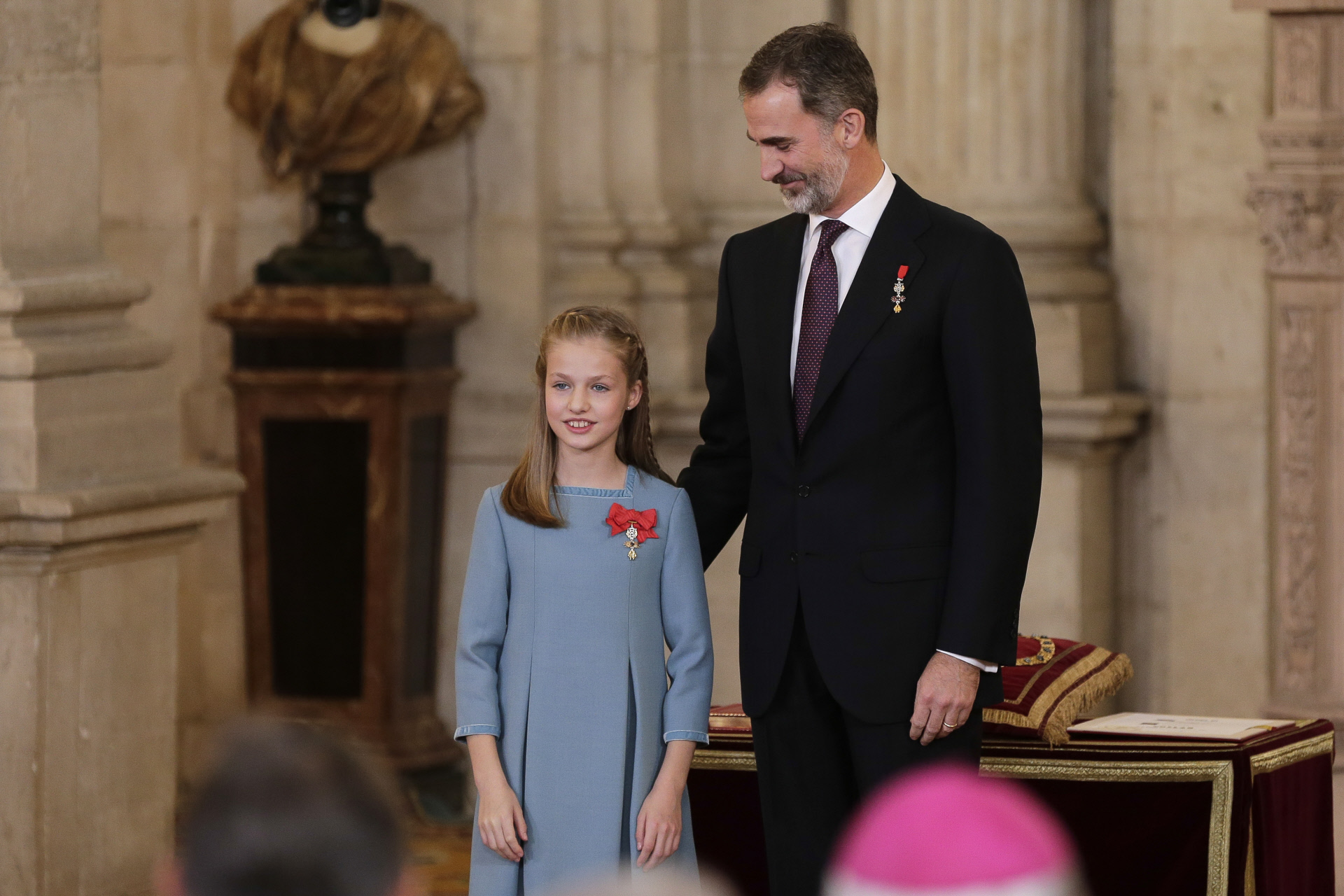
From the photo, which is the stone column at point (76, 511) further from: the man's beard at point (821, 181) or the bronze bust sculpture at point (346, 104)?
the man's beard at point (821, 181)

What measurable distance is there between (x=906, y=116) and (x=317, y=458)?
6.60 ft

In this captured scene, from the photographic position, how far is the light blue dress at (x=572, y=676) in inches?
130

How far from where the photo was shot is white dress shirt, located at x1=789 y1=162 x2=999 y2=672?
3332 mm

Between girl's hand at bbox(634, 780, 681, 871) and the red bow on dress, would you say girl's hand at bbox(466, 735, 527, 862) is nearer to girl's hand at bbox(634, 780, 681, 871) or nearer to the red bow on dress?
girl's hand at bbox(634, 780, 681, 871)

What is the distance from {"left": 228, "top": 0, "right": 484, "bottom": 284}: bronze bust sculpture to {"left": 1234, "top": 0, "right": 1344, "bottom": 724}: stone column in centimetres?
236

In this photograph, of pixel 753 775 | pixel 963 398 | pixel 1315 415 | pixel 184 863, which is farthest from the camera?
pixel 1315 415

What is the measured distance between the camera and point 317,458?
6355mm

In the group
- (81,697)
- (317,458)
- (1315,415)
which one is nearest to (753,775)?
(81,697)

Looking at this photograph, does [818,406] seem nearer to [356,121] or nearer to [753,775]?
[753,775]

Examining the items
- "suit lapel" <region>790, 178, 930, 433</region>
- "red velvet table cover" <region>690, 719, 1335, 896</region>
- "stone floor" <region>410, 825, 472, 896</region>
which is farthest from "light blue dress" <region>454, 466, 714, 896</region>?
"stone floor" <region>410, 825, 472, 896</region>

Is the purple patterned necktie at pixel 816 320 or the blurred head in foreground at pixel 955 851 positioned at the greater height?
the purple patterned necktie at pixel 816 320

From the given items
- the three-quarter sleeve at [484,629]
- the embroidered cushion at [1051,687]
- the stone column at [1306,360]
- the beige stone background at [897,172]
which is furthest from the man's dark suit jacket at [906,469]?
the beige stone background at [897,172]

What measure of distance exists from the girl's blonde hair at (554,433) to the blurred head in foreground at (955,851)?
82.3 inches

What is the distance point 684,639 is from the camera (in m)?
3.38
